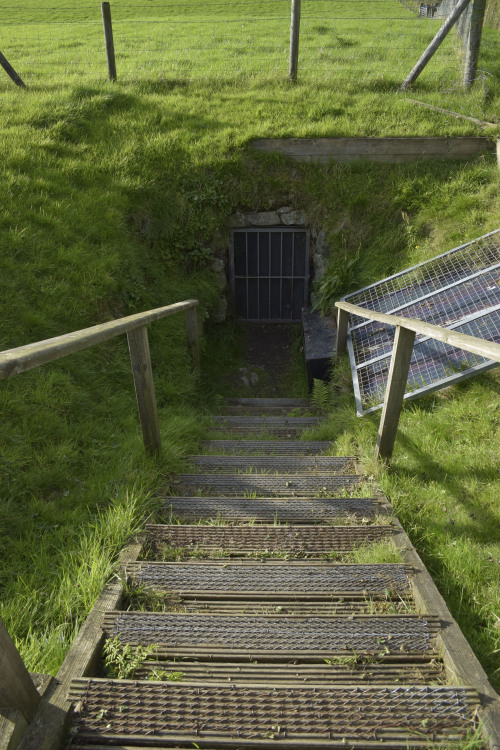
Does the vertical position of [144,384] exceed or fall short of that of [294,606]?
it exceeds it

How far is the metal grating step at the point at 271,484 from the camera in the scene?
333 centimetres

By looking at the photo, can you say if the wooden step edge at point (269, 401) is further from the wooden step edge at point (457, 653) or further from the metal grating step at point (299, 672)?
the metal grating step at point (299, 672)

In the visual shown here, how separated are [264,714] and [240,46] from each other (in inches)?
516

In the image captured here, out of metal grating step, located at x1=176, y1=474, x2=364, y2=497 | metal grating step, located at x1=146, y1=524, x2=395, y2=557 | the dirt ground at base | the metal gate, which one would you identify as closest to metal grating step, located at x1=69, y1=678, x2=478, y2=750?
metal grating step, located at x1=146, y1=524, x2=395, y2=557

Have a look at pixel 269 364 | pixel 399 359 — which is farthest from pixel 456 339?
pixel 269 364

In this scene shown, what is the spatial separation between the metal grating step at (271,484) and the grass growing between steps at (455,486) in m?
0.29

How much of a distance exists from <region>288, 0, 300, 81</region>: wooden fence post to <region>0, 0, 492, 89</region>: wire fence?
0.34m

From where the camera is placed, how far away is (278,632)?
6.45ft

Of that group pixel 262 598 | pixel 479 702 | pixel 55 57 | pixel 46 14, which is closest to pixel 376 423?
pixel 262 598

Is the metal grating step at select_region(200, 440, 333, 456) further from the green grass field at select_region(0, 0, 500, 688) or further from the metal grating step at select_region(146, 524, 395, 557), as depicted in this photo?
the metal grating step at select_region(146, 524, 395, 557)

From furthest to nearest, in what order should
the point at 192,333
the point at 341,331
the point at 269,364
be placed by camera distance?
the point at 269,364 → the point at 192,333 → the point at 341,331

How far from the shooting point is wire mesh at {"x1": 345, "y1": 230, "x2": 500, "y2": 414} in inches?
174

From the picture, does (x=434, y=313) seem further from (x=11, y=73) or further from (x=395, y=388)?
(x=11, y=73)

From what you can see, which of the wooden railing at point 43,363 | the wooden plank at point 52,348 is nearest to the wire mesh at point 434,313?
the wooden railing at point 43,363
